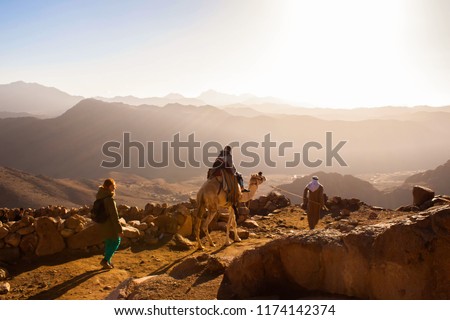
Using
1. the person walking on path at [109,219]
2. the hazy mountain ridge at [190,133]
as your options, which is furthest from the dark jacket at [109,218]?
the hazy mountain ridge at [190,133]

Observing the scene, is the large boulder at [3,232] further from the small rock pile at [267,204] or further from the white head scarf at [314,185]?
the small rock pile at [267,204]

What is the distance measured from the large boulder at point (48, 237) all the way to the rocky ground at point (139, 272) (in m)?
0.17

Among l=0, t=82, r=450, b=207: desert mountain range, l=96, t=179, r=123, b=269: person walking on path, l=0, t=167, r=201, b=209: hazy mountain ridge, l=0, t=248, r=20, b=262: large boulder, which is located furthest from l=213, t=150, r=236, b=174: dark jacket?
l=0, t=82, r=450, b=207: desert mountain range

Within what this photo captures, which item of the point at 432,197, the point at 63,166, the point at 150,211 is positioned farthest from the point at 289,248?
the point at 63,166

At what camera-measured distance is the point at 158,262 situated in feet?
28.5

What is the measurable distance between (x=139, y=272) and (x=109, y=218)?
1499 millimetres

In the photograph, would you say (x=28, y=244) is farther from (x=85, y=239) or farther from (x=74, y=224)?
(x=85, y=239)

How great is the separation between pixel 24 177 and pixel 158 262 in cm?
4724

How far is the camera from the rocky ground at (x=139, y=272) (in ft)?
17.0

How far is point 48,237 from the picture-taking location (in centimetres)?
828

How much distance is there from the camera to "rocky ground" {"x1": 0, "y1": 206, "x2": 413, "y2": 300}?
17.0 ft

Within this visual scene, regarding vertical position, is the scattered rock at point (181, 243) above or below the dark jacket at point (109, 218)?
below

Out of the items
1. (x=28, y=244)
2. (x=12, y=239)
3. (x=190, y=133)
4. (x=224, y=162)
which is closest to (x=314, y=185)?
(x=224, y=162)

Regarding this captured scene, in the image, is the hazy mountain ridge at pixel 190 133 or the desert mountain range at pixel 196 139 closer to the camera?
the desert mountain range at pixel 196 139
